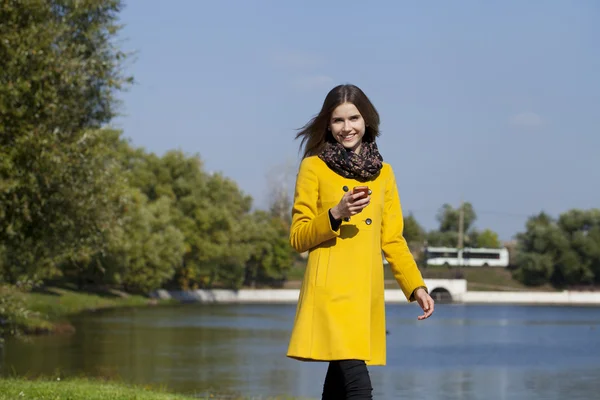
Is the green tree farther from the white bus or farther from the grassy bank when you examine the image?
the white bus

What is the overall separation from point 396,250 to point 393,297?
94.0 meters

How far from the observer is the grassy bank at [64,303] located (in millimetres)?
37562

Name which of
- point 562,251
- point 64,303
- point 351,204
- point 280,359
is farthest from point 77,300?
point 562,251

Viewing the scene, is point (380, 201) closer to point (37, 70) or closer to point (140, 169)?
point (37, 70)

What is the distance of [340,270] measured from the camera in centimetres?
498

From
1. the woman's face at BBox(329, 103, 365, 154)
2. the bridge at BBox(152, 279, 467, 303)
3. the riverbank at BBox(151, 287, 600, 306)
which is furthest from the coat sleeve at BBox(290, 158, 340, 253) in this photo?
the riverbank at BBox(151, 287, 600, 306)

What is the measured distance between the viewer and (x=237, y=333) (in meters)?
45.9

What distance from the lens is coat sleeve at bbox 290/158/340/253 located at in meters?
4.87

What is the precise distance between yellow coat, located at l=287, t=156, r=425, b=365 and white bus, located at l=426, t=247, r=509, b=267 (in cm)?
11648

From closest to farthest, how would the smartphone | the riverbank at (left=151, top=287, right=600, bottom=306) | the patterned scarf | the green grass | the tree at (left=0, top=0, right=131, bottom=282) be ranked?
the smartphone < the patterned scarf < the tree at (left=0, top=0, right=131, bottom=282) < the green grass < the riverbank at (left=151, top=287, right=600, bottom=306)

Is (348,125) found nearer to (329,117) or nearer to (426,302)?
(329,117)

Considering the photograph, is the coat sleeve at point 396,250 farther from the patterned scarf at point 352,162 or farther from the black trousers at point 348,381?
the black trousers at point 348,381

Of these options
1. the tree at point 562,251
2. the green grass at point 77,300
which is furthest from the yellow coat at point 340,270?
the tree at point 562,251

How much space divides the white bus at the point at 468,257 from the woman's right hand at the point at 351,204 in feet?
384
